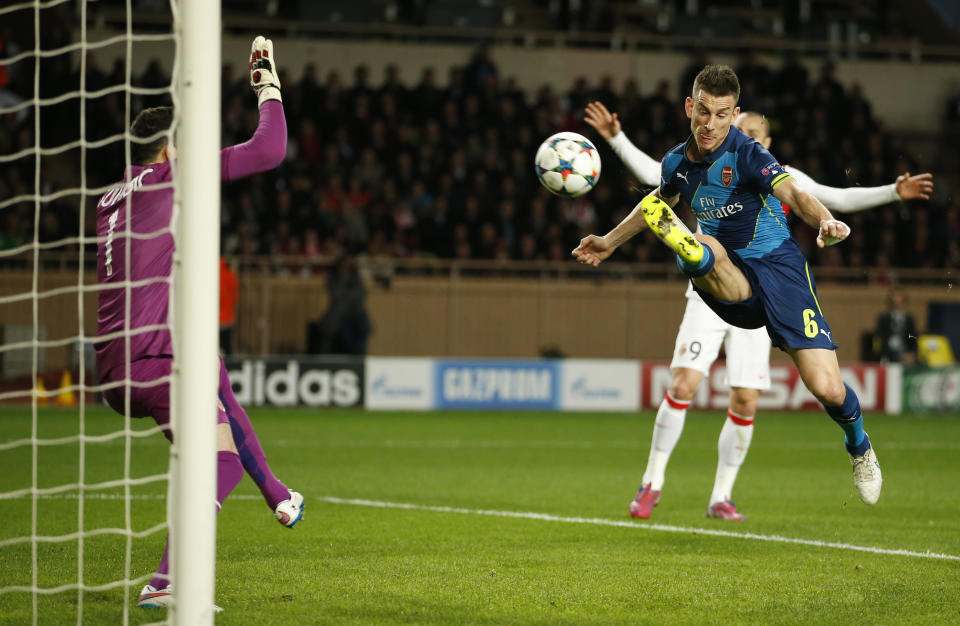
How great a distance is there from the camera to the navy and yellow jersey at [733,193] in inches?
230

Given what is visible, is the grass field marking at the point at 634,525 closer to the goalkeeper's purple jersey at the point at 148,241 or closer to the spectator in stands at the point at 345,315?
the goalkeeper's purple jersey at the point at 148,241

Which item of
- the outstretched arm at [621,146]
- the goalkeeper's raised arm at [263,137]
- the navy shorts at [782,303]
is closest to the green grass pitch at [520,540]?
the navy shorts at [782,303]

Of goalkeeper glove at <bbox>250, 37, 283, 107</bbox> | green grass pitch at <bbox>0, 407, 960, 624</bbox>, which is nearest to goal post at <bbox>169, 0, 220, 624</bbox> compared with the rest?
green grass pitch at <bbox>0, 407, 960, 624</bbox>

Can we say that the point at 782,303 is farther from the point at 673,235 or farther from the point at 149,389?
the point at 149,389

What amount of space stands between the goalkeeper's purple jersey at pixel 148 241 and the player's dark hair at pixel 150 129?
100 millimetres

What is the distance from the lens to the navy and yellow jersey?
5.84 m

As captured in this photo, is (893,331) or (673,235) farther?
(893,331)

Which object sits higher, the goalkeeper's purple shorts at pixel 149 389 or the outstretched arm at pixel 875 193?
the outstretched arm at pixel 875 193

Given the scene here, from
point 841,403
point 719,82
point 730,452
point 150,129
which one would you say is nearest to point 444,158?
point 730,452

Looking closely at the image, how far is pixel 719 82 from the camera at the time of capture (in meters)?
5.73

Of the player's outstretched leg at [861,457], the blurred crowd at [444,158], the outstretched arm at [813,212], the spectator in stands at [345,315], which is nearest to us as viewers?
the outstretched arm at [813,212]

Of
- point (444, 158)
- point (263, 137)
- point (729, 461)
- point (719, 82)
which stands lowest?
point (729, 461)

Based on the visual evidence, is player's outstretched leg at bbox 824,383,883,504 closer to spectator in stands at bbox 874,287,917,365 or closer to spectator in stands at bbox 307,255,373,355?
spectator in stands at bbox 307,255,373,355

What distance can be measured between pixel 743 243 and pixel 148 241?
9.99ft
